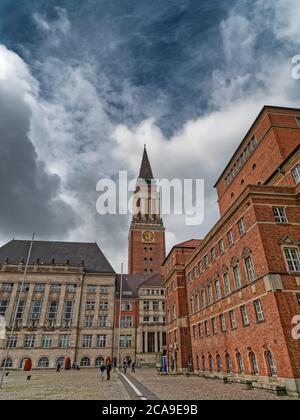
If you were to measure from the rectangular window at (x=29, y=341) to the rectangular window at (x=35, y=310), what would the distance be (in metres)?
3.43

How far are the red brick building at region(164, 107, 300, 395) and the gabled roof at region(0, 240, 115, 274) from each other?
33089 mm

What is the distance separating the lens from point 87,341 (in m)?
56.6

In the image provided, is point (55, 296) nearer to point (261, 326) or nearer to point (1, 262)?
point (1, 262)

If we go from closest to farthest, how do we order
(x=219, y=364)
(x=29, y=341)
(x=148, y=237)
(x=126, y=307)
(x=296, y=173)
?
(x=296, y=173) < (x=219, y=364) < (x=29, y=341) < (x=126, y=307) < (x=148, y=237)

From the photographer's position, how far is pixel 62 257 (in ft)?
219

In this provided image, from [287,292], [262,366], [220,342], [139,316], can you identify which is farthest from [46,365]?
[287,292]

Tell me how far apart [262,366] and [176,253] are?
25.6 metres

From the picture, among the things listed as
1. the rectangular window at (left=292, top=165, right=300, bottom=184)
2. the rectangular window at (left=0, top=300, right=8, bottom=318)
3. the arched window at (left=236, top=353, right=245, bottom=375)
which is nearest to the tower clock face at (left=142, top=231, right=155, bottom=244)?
the rectangular window at (left=0, top=300, right=8, bottom=318)

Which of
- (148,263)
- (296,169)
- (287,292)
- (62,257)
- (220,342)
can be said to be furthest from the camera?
(148,263)

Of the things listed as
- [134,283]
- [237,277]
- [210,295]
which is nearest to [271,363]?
[237,277]

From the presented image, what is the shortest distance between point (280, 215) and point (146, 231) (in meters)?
76.5

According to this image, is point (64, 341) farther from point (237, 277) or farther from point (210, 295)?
point (237, 277)

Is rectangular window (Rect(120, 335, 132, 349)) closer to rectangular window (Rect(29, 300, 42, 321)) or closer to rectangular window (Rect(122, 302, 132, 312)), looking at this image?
rectangular window (Rect(122, 302, 132, 312))

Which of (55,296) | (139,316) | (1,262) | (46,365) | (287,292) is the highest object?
(1,262)
